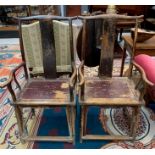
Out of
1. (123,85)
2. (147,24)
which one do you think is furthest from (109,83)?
(147,24)

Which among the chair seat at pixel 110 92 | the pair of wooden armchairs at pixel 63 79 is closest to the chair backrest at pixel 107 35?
the pair of wooden armchairs at pixel 63 79

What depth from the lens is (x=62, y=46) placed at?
187 centimetres

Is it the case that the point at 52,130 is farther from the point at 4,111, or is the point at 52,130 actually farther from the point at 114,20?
the point at 114,20

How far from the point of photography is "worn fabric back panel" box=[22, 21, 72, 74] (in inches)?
70.9

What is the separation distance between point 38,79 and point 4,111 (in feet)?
1.96

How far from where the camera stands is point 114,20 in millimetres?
1707

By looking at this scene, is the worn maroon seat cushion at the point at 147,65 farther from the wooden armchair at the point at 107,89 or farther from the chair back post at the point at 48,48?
the chair back post at the point at 48,48

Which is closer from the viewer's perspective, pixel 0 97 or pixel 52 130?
pixel 52 130

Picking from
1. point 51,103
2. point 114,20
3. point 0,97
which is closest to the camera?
point 51,103

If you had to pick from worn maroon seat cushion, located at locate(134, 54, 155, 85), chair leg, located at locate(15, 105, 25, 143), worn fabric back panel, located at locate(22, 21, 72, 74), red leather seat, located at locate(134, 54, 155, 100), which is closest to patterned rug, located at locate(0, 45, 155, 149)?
chair leg, located at locate(15, 105, 25, 143)

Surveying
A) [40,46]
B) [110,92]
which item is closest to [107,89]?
[110,92]

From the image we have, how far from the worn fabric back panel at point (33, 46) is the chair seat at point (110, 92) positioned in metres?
0.48

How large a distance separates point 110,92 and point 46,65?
595mm

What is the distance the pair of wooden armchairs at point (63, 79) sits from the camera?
1.58 meters
